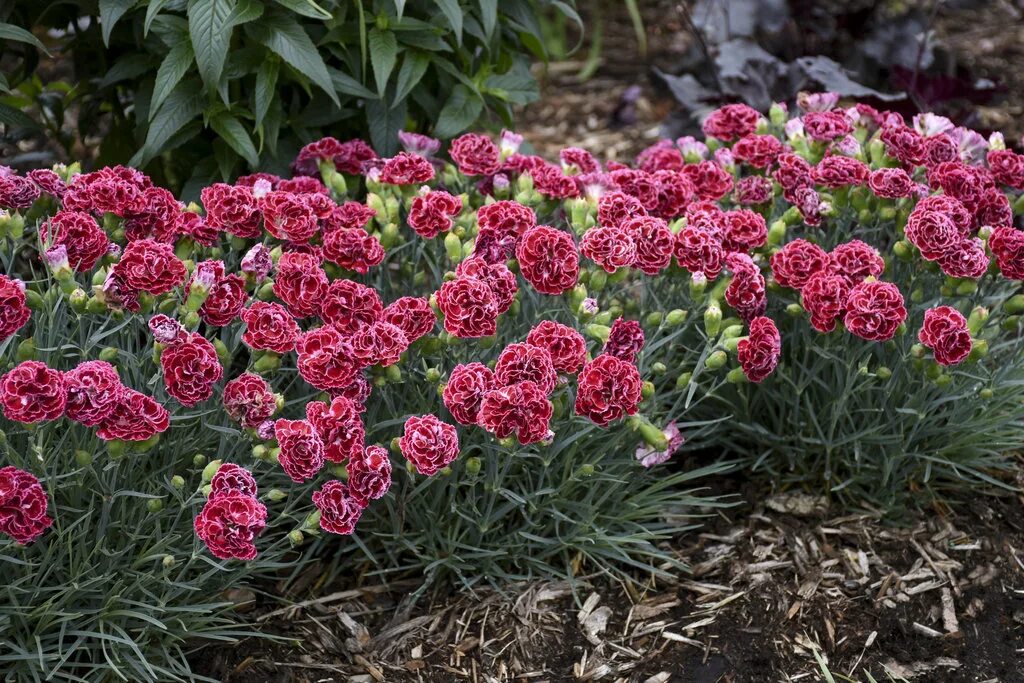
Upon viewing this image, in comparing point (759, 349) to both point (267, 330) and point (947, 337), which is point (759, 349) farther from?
point (267, 330)

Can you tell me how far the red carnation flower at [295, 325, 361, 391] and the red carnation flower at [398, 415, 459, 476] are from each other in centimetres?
20

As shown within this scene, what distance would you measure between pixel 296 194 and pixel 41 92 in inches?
55.0

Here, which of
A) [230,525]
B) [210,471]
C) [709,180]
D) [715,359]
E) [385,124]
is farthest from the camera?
[385,124]

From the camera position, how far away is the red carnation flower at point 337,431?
225 cm

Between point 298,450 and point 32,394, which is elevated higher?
point 32,394

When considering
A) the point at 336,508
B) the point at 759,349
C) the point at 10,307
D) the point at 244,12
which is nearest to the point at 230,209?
the point at 244,12

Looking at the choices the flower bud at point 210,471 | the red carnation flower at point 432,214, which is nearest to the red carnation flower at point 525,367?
the red carnation flower at point 432,214

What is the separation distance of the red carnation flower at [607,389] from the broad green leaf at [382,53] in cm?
109

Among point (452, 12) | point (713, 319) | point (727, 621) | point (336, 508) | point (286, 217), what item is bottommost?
point (727, 621)

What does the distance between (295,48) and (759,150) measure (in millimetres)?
1405

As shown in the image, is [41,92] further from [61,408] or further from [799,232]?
[799,232]

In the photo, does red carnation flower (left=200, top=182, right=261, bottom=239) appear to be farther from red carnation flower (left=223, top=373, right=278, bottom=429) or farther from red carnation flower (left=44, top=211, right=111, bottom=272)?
red carnation flower (left=223, top=373, right=278, bottom=429)

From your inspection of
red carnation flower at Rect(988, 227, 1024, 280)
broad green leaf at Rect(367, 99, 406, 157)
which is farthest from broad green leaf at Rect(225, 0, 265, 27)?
red carnation flower at Rect(988, 227, 1024, 280)

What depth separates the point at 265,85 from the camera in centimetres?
294
